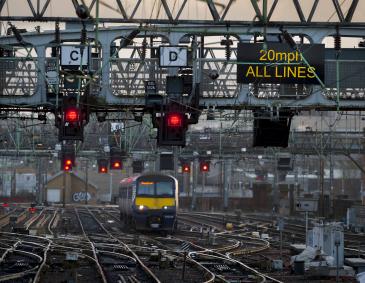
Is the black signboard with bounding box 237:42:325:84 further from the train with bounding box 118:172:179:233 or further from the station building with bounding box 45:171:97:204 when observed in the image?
the station building with bounding box 45:171:97:204

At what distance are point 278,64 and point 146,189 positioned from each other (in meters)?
19.9

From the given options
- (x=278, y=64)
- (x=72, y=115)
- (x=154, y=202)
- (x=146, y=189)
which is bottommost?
(x=154, y=202)

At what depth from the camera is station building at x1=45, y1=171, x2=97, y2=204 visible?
97.9 metres

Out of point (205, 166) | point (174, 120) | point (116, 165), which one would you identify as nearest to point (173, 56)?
point (174, 120)

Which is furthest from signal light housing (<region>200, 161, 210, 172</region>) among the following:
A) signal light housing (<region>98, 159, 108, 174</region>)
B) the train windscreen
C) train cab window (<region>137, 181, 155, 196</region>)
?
train cab window (<region>137, 181, 155, 196</region>)

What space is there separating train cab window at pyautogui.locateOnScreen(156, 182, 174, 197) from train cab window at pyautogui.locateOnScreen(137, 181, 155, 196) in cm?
25

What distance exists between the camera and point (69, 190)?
330 feet

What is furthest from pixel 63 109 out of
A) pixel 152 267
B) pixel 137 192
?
pixel 137 192

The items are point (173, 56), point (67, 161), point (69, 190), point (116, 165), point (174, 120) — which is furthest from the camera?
point (69, 190)

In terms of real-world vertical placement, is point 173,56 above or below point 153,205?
above

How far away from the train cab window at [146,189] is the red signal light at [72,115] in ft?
63.7

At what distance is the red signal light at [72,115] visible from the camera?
60.3 ft

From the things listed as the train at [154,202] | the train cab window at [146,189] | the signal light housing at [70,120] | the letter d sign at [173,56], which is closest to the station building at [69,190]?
the train at [154,202]

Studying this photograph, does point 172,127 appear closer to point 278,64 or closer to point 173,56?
point 173,56
